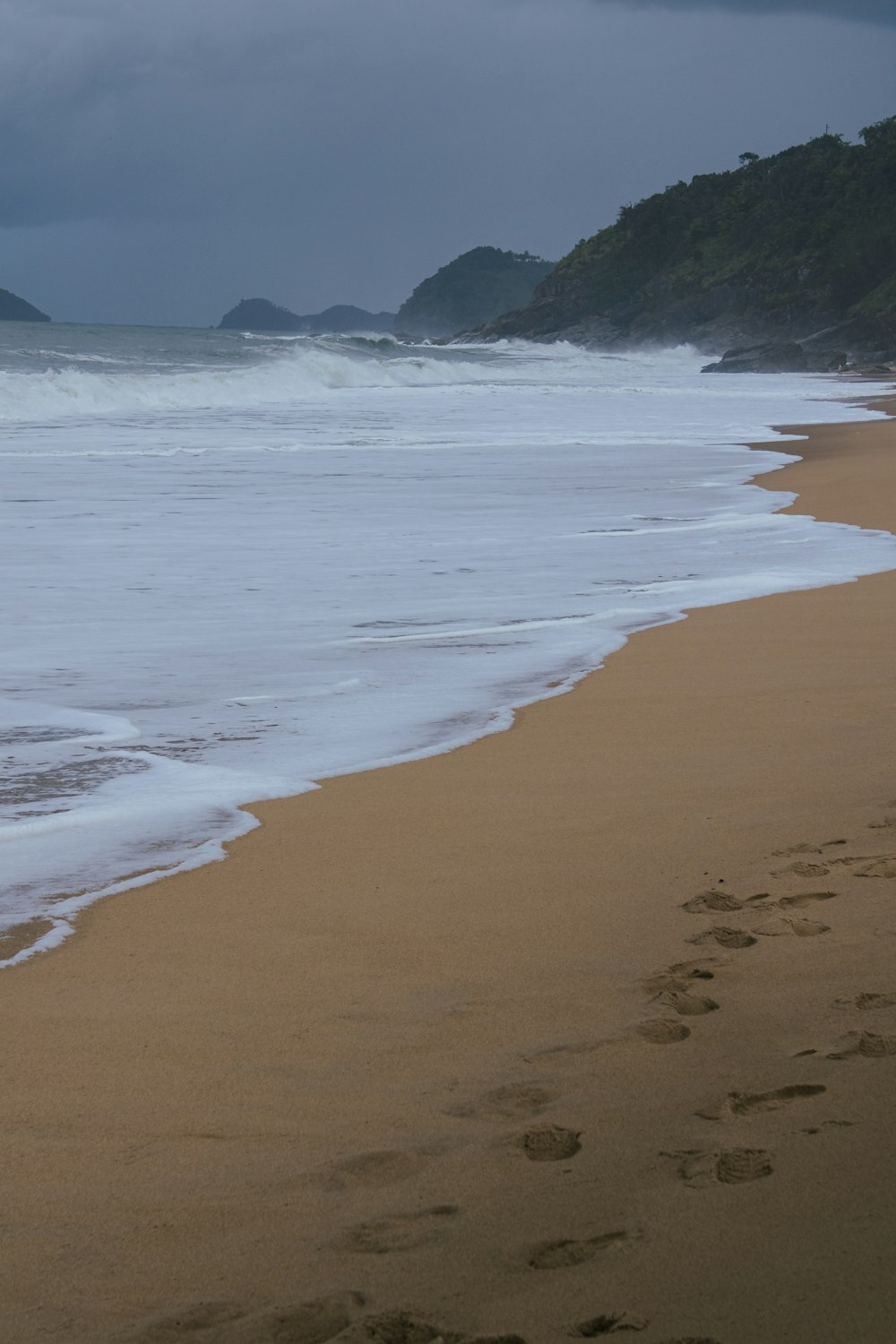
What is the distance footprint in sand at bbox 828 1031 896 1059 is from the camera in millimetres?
2150

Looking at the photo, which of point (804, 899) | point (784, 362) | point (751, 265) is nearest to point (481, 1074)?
point (804, 899)

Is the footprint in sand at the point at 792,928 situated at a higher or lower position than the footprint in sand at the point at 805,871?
lower

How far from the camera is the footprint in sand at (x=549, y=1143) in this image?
6.30 ft

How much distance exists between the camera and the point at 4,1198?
1.85 m

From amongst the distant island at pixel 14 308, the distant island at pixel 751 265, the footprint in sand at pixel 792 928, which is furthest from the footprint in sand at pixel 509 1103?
the distant island at pixel 14 308

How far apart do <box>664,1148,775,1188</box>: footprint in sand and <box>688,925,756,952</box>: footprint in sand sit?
76cm

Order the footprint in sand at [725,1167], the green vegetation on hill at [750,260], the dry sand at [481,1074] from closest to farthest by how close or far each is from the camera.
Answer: the dry sand at [481,1074] < the footprint in sand at [725,1167] < the green vegetation on hill at [750,260]

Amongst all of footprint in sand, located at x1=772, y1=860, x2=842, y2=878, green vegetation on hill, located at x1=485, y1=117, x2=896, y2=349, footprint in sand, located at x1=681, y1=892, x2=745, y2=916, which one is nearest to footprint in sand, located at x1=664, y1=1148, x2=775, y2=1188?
footprint in sand, located at x1=681, y1=892, x2=745, y2=916

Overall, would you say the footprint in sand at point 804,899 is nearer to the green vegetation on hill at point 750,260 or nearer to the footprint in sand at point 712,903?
the footprint in sand at point 712,903

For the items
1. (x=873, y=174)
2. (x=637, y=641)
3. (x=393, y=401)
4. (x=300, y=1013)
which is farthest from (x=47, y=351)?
(x=873, y=174)

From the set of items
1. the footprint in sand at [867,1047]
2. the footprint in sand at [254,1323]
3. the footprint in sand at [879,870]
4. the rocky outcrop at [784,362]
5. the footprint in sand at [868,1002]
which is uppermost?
the rocky outcrop at [784,362]

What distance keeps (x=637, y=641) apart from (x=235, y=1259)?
428cm

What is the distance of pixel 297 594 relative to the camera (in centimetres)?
718

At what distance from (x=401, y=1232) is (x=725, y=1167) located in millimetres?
459
